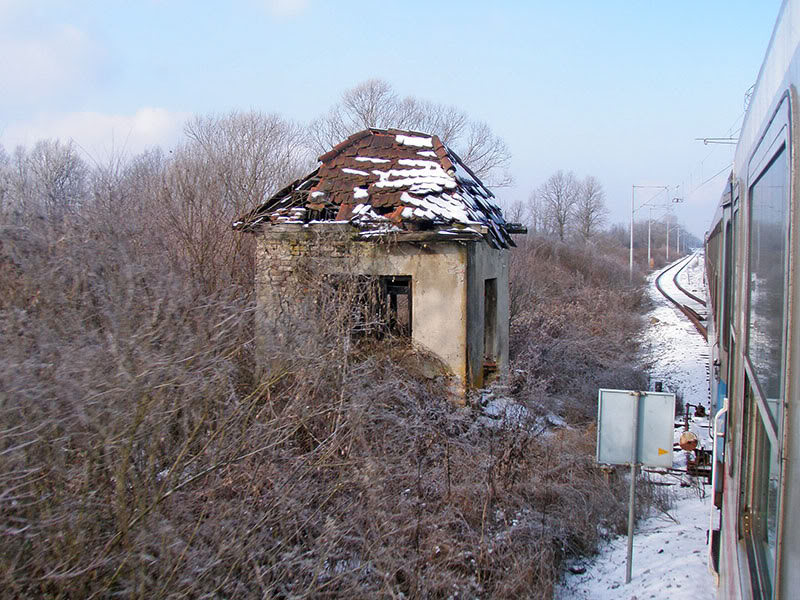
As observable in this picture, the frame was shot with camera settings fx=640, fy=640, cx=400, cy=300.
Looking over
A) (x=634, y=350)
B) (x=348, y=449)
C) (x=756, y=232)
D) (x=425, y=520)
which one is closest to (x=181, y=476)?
(x=348, y=449)

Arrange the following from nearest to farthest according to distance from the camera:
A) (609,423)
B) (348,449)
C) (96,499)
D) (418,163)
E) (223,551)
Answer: (96,499)
(223,551)
(348,449)
(609,423)
(418,163)

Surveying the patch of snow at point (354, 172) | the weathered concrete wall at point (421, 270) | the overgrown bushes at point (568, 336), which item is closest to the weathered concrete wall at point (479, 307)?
the weathered concrete wall at point (421, 270)

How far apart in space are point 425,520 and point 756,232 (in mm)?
4612

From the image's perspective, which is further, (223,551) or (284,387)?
(284,387)

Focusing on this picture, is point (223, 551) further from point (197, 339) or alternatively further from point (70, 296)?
point (70, 296)

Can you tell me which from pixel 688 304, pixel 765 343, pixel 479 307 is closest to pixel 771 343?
pixel 765 343

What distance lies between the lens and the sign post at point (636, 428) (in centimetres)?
655

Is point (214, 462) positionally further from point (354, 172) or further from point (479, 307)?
point (354, 172)

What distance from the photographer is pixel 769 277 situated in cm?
173

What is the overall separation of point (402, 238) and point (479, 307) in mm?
1902

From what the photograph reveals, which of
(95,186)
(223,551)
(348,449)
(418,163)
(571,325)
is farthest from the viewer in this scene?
(571,325)

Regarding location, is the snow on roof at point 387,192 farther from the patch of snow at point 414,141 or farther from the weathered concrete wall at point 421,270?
the weathered concrete wall at point 421,270

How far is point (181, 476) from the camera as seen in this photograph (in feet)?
13.4

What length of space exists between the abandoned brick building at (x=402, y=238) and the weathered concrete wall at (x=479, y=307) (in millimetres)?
18
